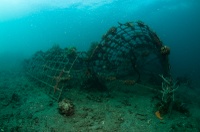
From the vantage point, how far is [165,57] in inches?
334

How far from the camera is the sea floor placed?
7.04 metres

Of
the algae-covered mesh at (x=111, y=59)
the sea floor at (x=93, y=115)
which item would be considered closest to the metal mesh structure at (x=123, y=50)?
the algae-covered mesh at (x=111, y=59)

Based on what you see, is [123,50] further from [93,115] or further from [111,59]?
[93,115]

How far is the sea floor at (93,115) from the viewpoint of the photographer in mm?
7035

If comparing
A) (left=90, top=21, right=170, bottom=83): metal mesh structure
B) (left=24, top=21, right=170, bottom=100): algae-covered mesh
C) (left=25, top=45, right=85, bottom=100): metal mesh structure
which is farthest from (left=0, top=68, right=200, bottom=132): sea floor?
(left=90, top=21, right=170, bottom=83): metal mesh structure

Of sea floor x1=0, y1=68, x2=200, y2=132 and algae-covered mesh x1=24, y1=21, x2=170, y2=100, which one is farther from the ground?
algae-covered mesh x1=24, y1=21, x2=170, y2=100

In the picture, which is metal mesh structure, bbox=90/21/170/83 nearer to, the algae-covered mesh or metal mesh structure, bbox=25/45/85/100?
the algae-covered mesh

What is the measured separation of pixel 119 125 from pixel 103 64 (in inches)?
192

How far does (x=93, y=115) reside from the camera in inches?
310

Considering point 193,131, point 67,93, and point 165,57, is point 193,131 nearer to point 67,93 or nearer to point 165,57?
point 165,57

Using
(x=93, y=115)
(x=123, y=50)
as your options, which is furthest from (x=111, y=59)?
(x=93, y=115)

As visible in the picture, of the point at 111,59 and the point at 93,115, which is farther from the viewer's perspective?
the point at 111,59

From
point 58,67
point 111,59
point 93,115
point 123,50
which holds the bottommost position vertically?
point 93,115

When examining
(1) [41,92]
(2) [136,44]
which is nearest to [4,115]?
(1) [41,92]
